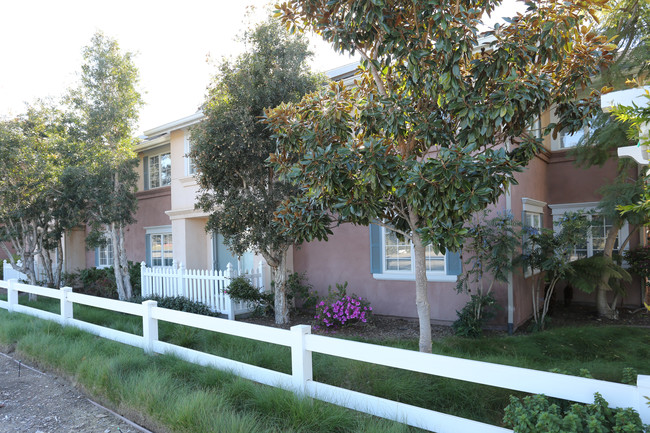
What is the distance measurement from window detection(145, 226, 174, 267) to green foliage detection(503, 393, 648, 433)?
13772 millimetres

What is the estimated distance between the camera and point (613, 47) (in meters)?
4.92

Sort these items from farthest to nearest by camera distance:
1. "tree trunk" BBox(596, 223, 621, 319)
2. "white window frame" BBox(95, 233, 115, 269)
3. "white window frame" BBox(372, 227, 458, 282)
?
"white window frame" BBox(95, 233, 115, 269) → "tree trunk" BBox(596, 223, 621, 319) → "white window frame" BBox(372, 227, 458, 282)

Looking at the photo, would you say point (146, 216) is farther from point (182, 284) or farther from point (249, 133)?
point (249, 133)

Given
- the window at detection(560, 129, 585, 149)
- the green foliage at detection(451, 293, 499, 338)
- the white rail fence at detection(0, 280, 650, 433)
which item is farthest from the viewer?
the window at detection(560, 129, 585, 149)

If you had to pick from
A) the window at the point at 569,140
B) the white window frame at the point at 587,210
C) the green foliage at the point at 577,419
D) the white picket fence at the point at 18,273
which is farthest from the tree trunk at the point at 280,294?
the white picket fence at the point at 18,273

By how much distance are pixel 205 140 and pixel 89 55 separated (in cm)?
548

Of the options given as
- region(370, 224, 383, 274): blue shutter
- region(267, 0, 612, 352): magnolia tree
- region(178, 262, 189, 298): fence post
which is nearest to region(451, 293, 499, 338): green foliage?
region(370, 224, 383, 274): blue shutter

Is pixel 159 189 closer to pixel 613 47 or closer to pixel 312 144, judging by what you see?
pixel 312 144

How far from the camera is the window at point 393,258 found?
9195 mm

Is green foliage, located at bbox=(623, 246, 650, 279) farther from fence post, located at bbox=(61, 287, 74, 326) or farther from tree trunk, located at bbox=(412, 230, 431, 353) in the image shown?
fence post, located at bbox=(61, 287, 74, 326)

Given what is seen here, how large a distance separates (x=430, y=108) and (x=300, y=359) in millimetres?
3319

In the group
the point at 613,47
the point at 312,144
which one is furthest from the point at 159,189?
the point at 613,47

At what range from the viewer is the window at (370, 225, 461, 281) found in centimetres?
920

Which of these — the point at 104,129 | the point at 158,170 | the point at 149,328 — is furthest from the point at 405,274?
the point at 158,170
